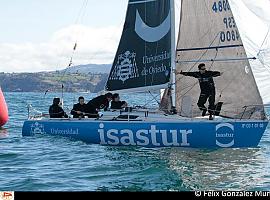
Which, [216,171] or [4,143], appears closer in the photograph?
[216,171]

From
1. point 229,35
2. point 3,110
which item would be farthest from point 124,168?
point 3,110

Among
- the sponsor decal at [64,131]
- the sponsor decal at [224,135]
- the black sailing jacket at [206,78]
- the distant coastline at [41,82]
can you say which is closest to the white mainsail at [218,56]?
the black sailing jacket at [206,78]

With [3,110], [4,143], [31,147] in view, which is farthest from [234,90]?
[3,110]

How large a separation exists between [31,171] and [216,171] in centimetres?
401

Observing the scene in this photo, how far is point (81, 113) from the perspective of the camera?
16.8 m

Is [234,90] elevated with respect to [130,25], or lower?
lower

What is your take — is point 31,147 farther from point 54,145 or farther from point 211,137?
point 211,137

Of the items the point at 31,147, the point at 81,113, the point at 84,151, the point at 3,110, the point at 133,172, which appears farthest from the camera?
the point at 3,110

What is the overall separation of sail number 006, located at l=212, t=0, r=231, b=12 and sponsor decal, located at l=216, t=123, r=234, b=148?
3700 millimetres

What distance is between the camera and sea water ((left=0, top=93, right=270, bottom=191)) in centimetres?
1017

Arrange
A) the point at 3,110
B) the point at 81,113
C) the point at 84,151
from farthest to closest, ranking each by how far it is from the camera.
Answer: the point at 3,110
the point at 81,113
the point at 84,151

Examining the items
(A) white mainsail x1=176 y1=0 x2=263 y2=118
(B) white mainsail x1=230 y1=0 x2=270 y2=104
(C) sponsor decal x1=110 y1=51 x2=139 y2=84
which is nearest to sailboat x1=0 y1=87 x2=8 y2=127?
(C) sponsor decal x1=110 y1=51 x2=139 y2=84

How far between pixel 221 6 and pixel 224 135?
4.04 metres

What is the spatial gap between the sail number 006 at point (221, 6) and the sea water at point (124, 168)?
14.0ft
